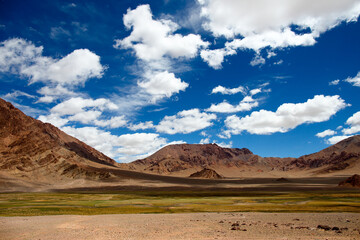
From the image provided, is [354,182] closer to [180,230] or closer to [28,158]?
[180,230]

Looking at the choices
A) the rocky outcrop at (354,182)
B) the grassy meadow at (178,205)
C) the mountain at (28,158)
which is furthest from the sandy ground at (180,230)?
the mountain at (28,158)

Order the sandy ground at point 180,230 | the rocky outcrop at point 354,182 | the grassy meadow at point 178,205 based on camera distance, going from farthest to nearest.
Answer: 1. the rocky outcrop at point 354,182
2. the grassy meadow at point 178,205
3. the sandy ground at point 180,230

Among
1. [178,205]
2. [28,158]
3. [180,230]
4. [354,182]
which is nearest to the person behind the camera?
[180,230]

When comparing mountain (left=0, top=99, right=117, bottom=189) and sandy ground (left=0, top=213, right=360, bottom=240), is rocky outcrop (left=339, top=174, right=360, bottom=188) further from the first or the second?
mountain (left=0, top=99, right=117, bottom=189)

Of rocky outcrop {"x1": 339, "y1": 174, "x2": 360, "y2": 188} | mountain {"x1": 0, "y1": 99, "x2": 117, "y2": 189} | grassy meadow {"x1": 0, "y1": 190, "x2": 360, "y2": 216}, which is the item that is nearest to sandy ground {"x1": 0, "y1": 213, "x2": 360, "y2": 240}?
grassy meadow {"x1": 0, "y1": 190, "x2": 360, "y2": 216}

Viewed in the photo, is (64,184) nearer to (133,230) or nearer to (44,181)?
(44,181)

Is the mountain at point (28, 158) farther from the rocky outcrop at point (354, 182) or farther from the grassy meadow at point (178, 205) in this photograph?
A: the rocky outcrop at point (354, 182)

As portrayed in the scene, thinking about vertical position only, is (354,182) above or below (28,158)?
below

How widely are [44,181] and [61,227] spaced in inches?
5751

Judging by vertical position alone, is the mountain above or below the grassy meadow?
above

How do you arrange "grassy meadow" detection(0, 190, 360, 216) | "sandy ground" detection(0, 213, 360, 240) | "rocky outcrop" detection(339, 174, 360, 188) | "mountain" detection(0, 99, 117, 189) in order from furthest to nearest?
"mountain" detection(0, 99, 117, 189)
"rocky outcrop" detection(339, 174, 360, 188)
"grassy meadow" detection(0, 190, 360, 216)
"sandy ground" detection(0, 213, 360, 240)

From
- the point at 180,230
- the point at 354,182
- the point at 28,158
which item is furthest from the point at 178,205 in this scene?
the point at 28,158

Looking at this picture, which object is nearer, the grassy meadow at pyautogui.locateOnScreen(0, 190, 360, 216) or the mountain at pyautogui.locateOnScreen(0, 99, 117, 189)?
the grassy meadow at pyautogui.locateOnScreen(0, 190, 360, 216)

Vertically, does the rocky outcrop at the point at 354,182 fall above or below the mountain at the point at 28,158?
below
